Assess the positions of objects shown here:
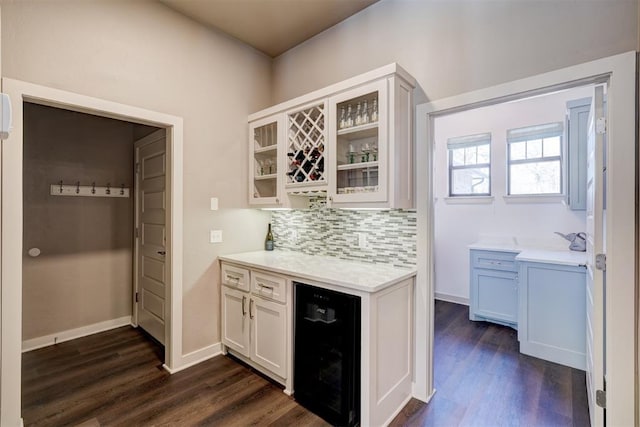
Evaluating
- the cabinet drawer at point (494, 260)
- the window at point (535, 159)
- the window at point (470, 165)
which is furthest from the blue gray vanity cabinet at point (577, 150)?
the window at point (470, 165)

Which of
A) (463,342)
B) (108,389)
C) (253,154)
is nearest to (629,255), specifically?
(463,342)

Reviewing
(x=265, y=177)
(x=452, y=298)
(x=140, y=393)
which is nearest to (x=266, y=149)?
(x=265, y=177)

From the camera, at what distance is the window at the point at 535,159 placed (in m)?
3.57

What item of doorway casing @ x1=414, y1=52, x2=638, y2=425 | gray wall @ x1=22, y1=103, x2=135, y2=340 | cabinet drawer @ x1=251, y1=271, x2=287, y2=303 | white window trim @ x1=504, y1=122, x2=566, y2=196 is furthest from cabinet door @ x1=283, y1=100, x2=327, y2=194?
white window trim @ x1=504, y1=122, x2=566, y2=196

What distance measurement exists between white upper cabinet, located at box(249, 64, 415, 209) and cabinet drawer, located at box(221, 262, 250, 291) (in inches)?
26.2

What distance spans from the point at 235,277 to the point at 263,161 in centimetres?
119

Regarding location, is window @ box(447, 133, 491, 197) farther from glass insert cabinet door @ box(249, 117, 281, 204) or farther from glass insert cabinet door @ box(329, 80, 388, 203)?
glass insert cabinet door @ box(249, 117, 281, 204)

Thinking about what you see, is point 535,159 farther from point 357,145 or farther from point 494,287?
point 357,145

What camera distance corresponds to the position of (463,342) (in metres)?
3.06

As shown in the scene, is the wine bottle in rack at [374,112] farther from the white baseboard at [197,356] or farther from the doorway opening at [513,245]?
the white baseboard at [197,356]

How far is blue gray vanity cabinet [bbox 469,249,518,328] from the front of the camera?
3326mm

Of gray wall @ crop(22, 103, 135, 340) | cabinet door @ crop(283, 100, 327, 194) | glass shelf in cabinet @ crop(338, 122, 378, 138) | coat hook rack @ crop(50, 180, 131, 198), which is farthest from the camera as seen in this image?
Answer: coat hook rack @ crop(50, 180, 131, 198)

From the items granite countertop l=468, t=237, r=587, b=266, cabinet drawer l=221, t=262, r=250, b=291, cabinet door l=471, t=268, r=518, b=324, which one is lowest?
cabinet door l=471, t=268, r=518, b=324

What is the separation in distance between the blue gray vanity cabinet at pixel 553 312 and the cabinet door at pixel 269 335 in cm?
230
